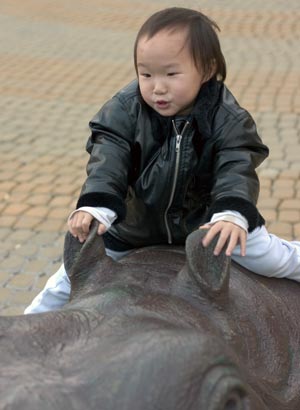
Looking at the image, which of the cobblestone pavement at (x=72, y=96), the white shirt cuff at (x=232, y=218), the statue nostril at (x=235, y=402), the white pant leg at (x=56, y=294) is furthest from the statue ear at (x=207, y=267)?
the cobblestone pavement at (x=72, y=96)

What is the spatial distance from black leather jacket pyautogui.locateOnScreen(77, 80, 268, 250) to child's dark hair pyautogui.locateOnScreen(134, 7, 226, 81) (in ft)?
0.31

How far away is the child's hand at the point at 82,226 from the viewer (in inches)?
73.7

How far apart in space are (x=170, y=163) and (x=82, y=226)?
1.09ft

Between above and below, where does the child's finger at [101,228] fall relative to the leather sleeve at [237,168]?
below

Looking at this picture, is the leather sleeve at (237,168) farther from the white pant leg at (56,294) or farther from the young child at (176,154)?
the white pant leg at (56,294)

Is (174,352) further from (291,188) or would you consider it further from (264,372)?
(291,188)

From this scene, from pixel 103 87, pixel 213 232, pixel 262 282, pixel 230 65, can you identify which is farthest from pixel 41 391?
pixel 230 65

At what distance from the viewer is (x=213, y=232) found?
5.73ft

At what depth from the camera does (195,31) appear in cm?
198

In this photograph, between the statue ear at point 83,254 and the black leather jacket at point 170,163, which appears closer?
the statue ear at point 83,254

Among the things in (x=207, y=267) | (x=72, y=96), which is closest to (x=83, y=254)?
(x=207, y=267)

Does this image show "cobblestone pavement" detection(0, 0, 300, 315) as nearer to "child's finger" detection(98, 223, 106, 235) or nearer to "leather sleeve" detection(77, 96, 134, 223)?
"leather sleeve" detection(77, 96, 134, 223)

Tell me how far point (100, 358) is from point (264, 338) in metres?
0.68

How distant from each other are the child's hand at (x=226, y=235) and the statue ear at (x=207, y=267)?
12 millimetres
